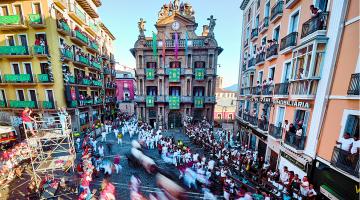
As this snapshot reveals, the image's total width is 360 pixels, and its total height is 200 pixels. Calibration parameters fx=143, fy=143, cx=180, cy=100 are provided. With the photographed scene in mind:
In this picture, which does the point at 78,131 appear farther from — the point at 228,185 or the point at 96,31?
the point at 228,185

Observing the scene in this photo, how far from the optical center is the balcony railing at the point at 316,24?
786 centimetres

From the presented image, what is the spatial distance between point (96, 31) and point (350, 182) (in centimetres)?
3335

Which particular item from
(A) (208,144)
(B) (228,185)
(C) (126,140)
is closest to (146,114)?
(C) (126,140)

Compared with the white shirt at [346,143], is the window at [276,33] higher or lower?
higher

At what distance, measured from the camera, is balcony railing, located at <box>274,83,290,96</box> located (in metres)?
10.7

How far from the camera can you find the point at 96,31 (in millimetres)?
25453

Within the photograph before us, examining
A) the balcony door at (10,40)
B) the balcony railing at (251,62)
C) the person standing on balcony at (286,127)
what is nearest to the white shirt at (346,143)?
the person standing on balcony at (286,127)

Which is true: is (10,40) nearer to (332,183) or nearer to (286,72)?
(286,72)

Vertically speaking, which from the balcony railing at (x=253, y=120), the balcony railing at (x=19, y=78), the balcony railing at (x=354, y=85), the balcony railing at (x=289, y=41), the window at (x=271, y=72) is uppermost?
the balcony railing at (x=289, y=41)

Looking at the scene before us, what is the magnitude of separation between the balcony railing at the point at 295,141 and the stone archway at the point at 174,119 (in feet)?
59.8

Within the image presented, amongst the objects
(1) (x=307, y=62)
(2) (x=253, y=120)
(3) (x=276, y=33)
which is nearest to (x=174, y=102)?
(2) (x=253, y=120)

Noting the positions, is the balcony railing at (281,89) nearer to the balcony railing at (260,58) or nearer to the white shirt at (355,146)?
the balcony railing at (260,58)

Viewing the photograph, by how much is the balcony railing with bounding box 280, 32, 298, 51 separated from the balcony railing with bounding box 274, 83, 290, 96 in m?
2.78

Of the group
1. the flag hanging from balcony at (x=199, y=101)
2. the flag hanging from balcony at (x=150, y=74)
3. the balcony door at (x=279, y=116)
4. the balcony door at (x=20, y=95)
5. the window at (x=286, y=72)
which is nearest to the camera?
the window at (x=286, y=72)
